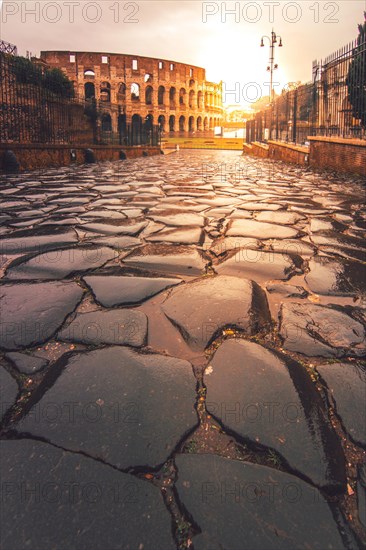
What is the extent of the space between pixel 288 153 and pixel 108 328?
13.2 meters

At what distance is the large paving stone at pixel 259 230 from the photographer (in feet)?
9.48

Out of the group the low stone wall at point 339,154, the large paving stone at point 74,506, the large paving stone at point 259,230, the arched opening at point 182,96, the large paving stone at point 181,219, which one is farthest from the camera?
the arched opening at point 182,96

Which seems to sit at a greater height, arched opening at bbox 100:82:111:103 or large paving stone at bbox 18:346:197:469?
arched opening at bbox 100:82:111:103

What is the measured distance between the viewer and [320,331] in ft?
4.70

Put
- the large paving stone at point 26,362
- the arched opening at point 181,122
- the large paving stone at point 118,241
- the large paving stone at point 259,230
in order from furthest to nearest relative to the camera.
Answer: the arched opening at point 181,122
the large paving stone at point 259,230
the large paving stone at point 118,241
the large paving stone at point 26,362

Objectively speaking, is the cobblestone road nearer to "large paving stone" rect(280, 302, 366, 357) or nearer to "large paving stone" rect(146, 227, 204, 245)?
"large paving stone" rect(280, 302, 366, 357)

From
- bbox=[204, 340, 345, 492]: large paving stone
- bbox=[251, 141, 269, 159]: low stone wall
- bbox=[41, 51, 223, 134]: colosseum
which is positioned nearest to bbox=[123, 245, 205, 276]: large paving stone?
bbox=[204, 340, 345, 492]: large paving stone

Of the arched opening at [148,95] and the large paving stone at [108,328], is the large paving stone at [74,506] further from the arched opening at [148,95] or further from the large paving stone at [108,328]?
the arched opening at [148,95]

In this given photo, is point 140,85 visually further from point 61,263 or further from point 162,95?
point 61,263

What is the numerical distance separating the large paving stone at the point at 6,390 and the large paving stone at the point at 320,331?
101cm

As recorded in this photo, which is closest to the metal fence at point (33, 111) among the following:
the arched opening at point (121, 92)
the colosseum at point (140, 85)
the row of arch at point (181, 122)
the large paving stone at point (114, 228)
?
the large paving stone at point (114, 228)

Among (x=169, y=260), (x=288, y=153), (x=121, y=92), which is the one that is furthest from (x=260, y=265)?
(x=121, y=92)

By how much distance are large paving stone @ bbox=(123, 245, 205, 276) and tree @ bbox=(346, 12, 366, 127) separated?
23.1 ft

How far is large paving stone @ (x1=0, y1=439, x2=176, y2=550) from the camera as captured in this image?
0.67 meters
